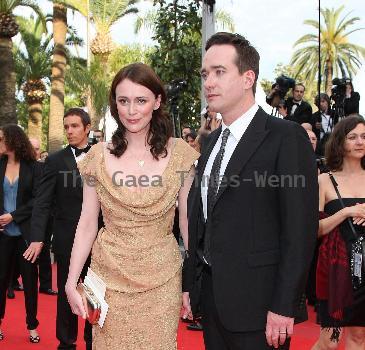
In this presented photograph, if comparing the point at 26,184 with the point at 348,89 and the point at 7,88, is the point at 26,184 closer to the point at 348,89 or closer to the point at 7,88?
the point at 348,89

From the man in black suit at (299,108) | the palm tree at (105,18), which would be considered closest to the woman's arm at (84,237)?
the man in black suit at (299,108)

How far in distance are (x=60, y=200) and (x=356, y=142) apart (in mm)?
2566

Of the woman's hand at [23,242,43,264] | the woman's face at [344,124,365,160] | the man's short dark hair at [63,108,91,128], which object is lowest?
the woman's hand at [23,242,43,264]

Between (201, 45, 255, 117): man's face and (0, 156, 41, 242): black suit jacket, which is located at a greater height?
(201, 45, 255, 117): man's face

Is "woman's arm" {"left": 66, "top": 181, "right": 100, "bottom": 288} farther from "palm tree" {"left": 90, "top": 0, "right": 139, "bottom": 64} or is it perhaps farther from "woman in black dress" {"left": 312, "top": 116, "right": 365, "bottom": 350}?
"palm tree" {"left": 90, "top": 0, "right": 139, "bottom": 64}

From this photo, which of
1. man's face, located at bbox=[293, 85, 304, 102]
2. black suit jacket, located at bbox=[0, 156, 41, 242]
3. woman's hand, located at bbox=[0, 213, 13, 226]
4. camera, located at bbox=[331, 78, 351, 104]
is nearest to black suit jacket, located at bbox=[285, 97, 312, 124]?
man's face, located at bbox=[293, 85, 304, 102]

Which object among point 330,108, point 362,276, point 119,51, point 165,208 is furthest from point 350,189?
point 119,51

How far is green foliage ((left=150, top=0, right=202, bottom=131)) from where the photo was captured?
43.3ft

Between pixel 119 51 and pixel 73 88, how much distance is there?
10.1 m

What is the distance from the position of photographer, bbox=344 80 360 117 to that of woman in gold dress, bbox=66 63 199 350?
674cm

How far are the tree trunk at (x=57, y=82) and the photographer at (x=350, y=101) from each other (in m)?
13.7

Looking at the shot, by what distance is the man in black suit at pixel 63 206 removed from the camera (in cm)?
548

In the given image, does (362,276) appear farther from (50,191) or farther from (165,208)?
(50,191)

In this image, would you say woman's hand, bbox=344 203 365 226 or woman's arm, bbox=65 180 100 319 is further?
woman's hand, bbox=344 203 365 226
